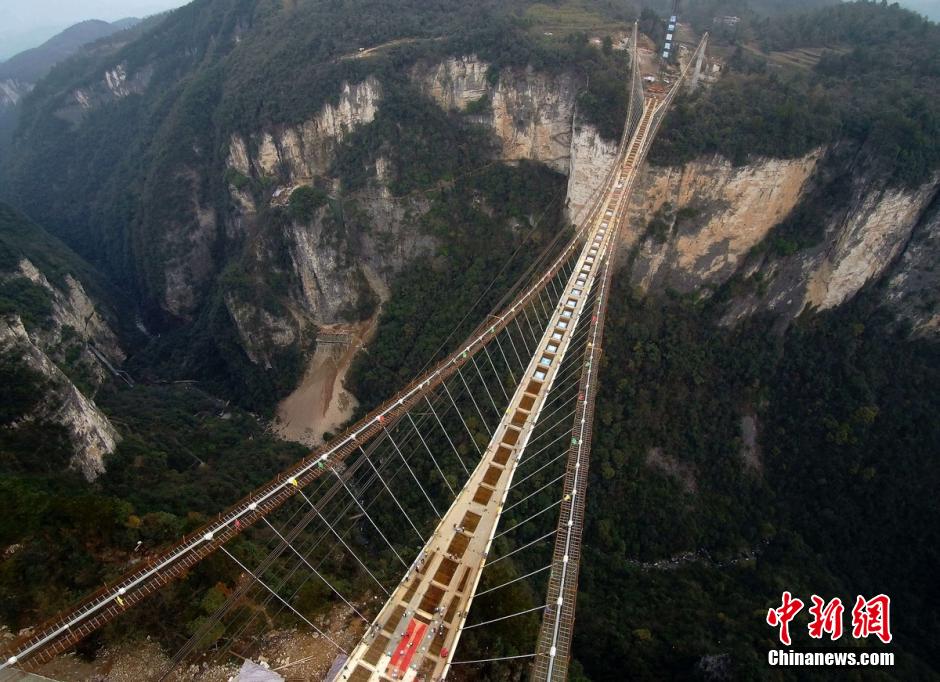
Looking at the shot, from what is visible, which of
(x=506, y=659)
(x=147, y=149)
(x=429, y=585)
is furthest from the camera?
(x=147, y=149)

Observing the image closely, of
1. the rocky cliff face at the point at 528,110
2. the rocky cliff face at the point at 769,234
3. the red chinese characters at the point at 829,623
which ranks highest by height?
the rocky cliff face at the point at 528,110

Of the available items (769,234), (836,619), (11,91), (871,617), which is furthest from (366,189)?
(11,91)

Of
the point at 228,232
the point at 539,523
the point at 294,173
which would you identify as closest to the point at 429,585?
the point at 539,523

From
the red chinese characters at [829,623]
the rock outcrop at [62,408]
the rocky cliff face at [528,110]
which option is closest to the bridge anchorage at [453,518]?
the rocky cliff face at [528,110]

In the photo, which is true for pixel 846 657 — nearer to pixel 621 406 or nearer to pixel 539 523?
pixel 539 523

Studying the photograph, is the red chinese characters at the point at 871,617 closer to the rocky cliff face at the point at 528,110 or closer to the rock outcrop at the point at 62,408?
the rocky cliff face at the point at 528,110

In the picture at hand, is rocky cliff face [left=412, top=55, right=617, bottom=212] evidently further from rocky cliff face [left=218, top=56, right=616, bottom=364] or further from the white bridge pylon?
the white bridge pylon
